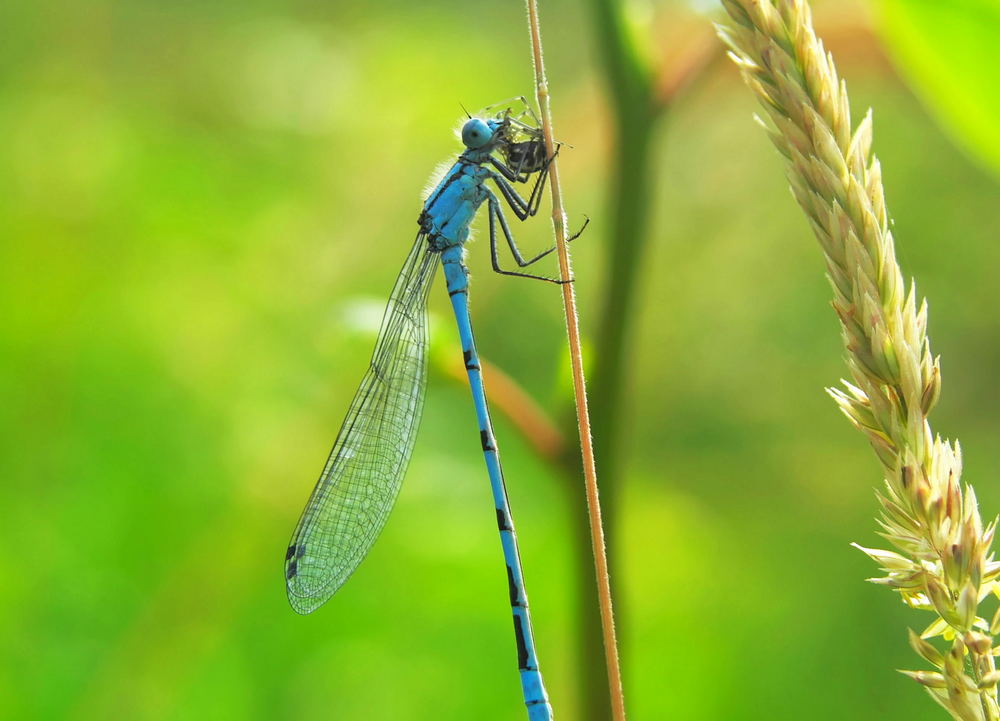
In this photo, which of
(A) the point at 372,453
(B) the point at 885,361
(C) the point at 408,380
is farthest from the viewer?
(C) the point at 408,380

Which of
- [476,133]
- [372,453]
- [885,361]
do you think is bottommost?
[885,361]

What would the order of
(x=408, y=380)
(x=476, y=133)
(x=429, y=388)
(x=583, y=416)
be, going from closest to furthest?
(x=583, y=416) → (x=429, y=388) → (x=476, y=133) → (x=408, y=380)

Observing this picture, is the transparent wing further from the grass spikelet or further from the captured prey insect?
the grass spikelet

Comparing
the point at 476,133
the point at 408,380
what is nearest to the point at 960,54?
the point at 476,133

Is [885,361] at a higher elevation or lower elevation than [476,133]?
lower

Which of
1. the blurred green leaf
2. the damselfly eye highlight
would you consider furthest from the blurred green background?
the damselfly eye highlight

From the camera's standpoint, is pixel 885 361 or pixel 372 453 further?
pixel 372 453

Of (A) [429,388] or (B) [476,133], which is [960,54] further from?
(B) [476,133]
